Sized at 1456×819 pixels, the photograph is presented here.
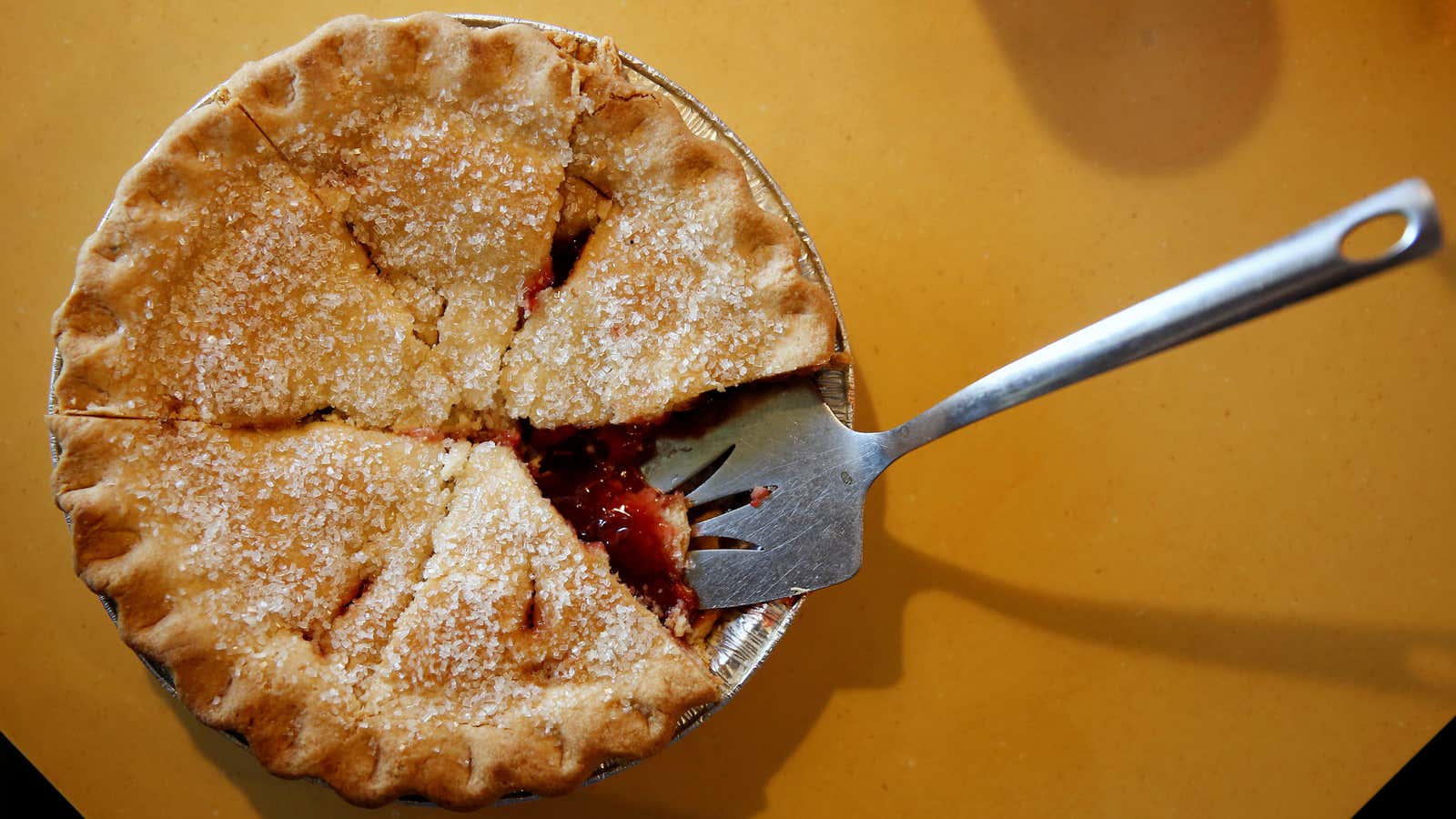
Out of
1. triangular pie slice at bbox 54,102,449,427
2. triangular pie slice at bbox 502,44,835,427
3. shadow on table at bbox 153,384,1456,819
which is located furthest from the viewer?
shadow on table at bbox 153,384,1456,819

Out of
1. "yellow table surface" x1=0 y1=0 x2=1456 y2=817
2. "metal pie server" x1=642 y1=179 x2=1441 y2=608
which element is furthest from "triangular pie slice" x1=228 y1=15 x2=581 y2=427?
"yellow table surface" x1=0 y1=0 x2=1456 y2=817

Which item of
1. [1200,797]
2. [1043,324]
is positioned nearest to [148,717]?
[1043,324]

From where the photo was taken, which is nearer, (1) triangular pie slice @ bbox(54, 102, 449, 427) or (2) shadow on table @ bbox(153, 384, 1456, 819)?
(1) triangular pie slice @ bbox(54, 102, 449, 427)

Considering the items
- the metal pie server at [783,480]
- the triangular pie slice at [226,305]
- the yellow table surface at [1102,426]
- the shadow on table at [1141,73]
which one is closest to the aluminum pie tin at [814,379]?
the metal pie server at [783,480]

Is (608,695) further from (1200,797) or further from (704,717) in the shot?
(1200,797)

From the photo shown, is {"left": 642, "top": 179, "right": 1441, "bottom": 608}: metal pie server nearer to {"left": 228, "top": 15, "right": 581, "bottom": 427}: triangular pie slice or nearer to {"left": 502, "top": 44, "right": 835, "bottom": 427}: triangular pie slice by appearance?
{"left": 502, "top": 44, "right": 835, "bottom": 427}: triangular pie slice

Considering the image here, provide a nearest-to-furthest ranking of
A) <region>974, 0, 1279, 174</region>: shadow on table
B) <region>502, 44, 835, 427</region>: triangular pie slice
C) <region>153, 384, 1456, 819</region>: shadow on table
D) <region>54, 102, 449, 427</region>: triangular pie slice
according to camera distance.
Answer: <region>54, 102, 449, 427</region>: triangular pie slice
<region>502, 44, 835, 427</region>: triangular pie slice
<region>153, 384, 1456, 819</region>: shadow on table
<region>974, 0, 1279, 174</region>: shadow on table

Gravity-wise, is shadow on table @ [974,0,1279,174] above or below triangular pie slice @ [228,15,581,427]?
below

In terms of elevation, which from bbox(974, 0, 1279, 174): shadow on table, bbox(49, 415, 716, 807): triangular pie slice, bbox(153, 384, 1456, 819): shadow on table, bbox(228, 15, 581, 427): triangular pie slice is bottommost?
bbox(153, 384, 1456, 819): shadow on table
